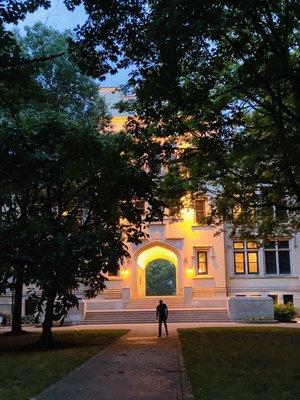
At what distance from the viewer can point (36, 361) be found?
14727 mm

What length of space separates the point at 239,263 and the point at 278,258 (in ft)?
10.7

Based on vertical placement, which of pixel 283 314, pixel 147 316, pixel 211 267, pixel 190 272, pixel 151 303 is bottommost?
pixel 147 316

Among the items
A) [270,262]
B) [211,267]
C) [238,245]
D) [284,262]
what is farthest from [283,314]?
[238,245]

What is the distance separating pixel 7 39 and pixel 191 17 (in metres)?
3.53

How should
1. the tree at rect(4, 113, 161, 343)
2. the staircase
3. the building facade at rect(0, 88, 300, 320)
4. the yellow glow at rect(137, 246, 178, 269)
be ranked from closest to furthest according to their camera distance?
the tree at rect(4, 113, 161, 343) → the staircase → the building facade at rect(0, 88, 300, 320) → the yellow glow at rect(137, 246, 178, 269)

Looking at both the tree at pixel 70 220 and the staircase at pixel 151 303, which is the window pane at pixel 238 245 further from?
the tree at pixel 70 220

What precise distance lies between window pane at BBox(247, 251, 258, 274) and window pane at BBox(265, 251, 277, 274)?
922 mm

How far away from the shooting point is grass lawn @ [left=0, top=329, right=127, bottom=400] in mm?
10586

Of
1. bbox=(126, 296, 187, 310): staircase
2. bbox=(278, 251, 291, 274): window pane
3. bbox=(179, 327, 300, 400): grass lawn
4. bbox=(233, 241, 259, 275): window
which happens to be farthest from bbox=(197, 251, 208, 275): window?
bbox=(179, 327, 300, 400): grass lawn

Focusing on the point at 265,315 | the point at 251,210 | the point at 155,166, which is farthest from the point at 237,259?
the point at 155,166

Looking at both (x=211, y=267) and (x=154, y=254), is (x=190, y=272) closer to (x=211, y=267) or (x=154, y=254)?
(x=211, y=267)

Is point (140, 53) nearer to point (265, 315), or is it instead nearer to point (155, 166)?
point (155, 166)

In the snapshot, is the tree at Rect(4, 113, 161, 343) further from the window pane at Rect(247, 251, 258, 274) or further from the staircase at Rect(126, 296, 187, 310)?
the window pane at Rect(247, 251, 258, 274)

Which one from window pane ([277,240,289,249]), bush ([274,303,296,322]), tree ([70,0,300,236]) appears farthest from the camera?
window pane ([277,240,289,249])
